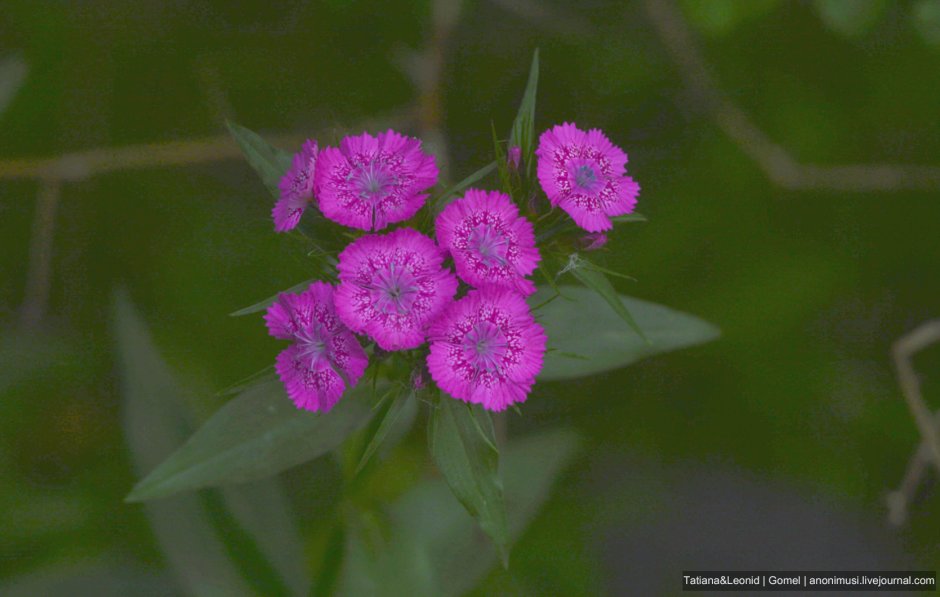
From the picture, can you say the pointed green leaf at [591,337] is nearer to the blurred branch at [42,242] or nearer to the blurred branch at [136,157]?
the blurred branch at [136,157]

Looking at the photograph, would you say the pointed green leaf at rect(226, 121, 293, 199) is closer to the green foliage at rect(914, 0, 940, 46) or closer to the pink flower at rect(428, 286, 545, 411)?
the pink flower at rect(428, 286, 545, 411)

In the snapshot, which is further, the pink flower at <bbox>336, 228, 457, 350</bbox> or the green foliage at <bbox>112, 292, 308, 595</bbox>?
the green foliage at <bbox>112, 292, 308, 595</bbox>

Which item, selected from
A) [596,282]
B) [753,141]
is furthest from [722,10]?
[596,282]

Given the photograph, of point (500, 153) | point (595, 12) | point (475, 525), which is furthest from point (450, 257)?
point (595, 12)

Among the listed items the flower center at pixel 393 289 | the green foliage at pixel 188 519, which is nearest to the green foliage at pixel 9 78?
the green foliage at pixel 188 519

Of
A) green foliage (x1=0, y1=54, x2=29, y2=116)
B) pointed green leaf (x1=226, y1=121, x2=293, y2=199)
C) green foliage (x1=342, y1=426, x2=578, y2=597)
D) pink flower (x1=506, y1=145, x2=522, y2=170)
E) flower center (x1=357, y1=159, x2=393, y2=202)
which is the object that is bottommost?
green foliage (x1=342, y1=426, x2=578, y2=597)

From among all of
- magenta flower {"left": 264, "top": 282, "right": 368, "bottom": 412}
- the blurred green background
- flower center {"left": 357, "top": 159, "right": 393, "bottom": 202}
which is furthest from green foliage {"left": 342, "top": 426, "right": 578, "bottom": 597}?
flower center {"left": 357, "top": 159, "right": 393, "bottom": 202}

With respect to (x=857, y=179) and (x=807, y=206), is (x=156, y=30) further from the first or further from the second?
(x=857, y=179)
